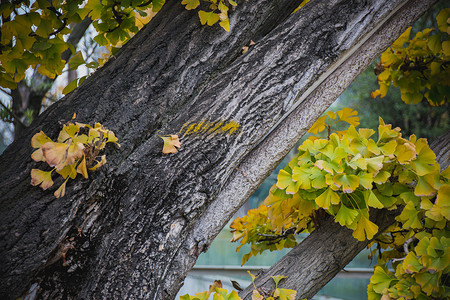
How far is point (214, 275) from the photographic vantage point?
8.82ft

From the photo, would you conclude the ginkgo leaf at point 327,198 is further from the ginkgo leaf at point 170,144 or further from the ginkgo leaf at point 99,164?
the ginkgo leaf at point 99,164

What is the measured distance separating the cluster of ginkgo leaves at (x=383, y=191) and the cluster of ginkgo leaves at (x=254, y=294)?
161mm

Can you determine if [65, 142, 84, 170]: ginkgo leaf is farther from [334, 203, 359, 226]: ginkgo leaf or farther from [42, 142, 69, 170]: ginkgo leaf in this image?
[334, 203, 359, 226]: ginkgo leaf

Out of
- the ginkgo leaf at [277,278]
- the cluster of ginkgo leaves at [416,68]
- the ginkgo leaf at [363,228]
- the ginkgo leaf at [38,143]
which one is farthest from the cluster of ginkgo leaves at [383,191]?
the cluster of ginkgo leaves at [416,68]

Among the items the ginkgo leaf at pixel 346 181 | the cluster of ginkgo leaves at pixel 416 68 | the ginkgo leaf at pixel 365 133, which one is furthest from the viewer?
the cluster of ginkgo leaves at pixel 416 68

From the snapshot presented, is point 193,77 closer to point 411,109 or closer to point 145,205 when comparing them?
point 145,205

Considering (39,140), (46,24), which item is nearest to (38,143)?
(39,140)

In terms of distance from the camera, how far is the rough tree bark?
20.5 inches

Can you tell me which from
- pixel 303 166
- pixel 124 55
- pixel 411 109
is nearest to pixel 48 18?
pixel 124 55

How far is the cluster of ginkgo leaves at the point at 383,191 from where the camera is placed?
2.01 feet

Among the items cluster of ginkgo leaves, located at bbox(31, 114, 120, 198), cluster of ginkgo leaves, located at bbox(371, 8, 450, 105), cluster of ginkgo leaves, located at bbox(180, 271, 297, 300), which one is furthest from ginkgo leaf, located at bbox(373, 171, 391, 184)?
cluster of ginkgo leaves, located at bbox(371, 8, 450, 105)

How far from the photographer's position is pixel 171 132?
59cm

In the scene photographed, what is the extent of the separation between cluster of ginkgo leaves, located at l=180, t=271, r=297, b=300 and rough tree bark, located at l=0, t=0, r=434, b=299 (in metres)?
0.10

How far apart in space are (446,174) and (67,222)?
708mm
